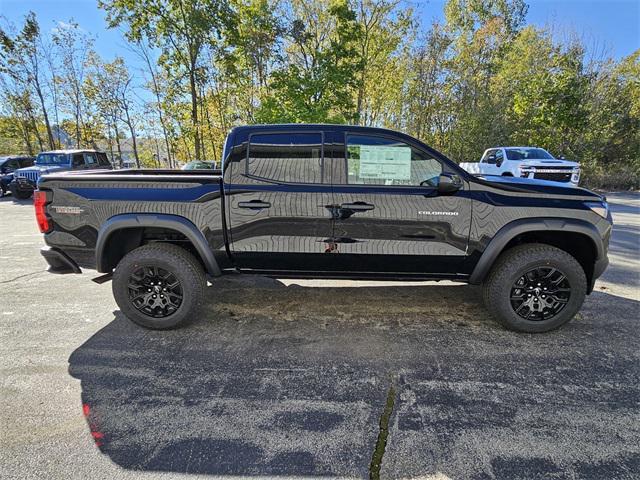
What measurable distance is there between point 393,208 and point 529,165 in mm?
11615

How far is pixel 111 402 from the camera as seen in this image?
2.17m

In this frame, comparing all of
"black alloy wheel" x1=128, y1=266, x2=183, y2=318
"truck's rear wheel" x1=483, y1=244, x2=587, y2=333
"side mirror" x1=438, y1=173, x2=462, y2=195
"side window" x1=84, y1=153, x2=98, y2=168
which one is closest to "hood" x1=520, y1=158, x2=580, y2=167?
"truck's rear wheel" x1=483, y1=244, x2=587, y2=333

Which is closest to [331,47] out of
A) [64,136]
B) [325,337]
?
[325,337]

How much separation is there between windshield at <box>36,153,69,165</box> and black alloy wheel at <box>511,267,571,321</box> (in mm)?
15342

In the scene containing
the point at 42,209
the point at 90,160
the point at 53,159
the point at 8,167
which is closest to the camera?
the point at 42,209

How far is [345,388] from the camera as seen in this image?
229 centimetres

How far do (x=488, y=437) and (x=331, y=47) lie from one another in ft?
50.4

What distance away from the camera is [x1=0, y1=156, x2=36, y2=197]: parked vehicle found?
13.8 m

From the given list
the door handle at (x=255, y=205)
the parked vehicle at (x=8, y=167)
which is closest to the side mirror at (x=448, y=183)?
the door handle at (x=255, y=205)

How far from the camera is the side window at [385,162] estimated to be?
2.90m

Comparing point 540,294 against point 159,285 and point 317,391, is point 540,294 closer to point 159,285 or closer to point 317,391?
point 317,391

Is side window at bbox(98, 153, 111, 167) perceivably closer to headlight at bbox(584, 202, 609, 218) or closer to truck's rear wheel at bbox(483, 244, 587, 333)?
truck's rear wheel at bbox(483, 244, 587, 333)

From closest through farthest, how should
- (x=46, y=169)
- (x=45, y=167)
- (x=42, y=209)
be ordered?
(x=42, y=209) → (x=46, y=169) → (x=45, y=167)

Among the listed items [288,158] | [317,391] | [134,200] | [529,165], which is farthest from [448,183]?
[529,165]
